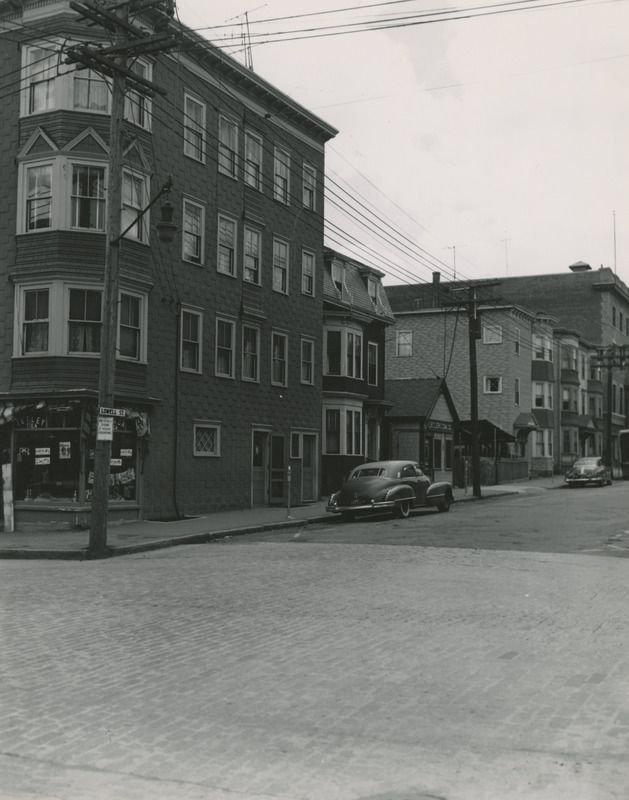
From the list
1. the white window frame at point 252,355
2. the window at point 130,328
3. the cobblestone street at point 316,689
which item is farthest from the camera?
the white window frame at point 252,355

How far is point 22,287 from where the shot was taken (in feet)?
77.0

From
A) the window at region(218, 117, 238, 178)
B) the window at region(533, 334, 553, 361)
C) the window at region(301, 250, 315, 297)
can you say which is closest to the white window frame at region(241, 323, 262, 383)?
the window at region(301, 250, 315, 297)

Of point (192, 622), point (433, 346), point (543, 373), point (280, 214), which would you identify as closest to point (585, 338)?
point (543, 373)

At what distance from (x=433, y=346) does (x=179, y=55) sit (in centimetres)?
3498

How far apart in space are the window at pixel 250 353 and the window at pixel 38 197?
319 inches

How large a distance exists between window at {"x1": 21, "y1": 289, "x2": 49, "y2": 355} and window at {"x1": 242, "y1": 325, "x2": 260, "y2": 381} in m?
7.90

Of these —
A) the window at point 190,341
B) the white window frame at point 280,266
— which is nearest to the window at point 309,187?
the white window frame at point 280,266

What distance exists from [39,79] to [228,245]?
7569 millimetres

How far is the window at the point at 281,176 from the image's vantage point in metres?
32.1

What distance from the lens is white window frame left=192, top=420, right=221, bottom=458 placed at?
27.2 meters

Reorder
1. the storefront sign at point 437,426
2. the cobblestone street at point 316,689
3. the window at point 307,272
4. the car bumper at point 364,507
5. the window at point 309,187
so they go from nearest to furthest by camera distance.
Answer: the cobblestone street at point 316,689, the car bumper at point 364,507, the window at point 307,272, the window at point 309,187, the storefront sign at point 437,426

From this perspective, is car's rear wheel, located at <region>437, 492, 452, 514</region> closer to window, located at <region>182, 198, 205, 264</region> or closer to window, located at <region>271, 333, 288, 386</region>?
window, located at <region>271, 333, 288, 386</region>

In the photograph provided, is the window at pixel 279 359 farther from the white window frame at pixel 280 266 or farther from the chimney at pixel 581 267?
the chimney at pixel 581 267

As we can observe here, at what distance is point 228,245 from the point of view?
29188 millimetres
